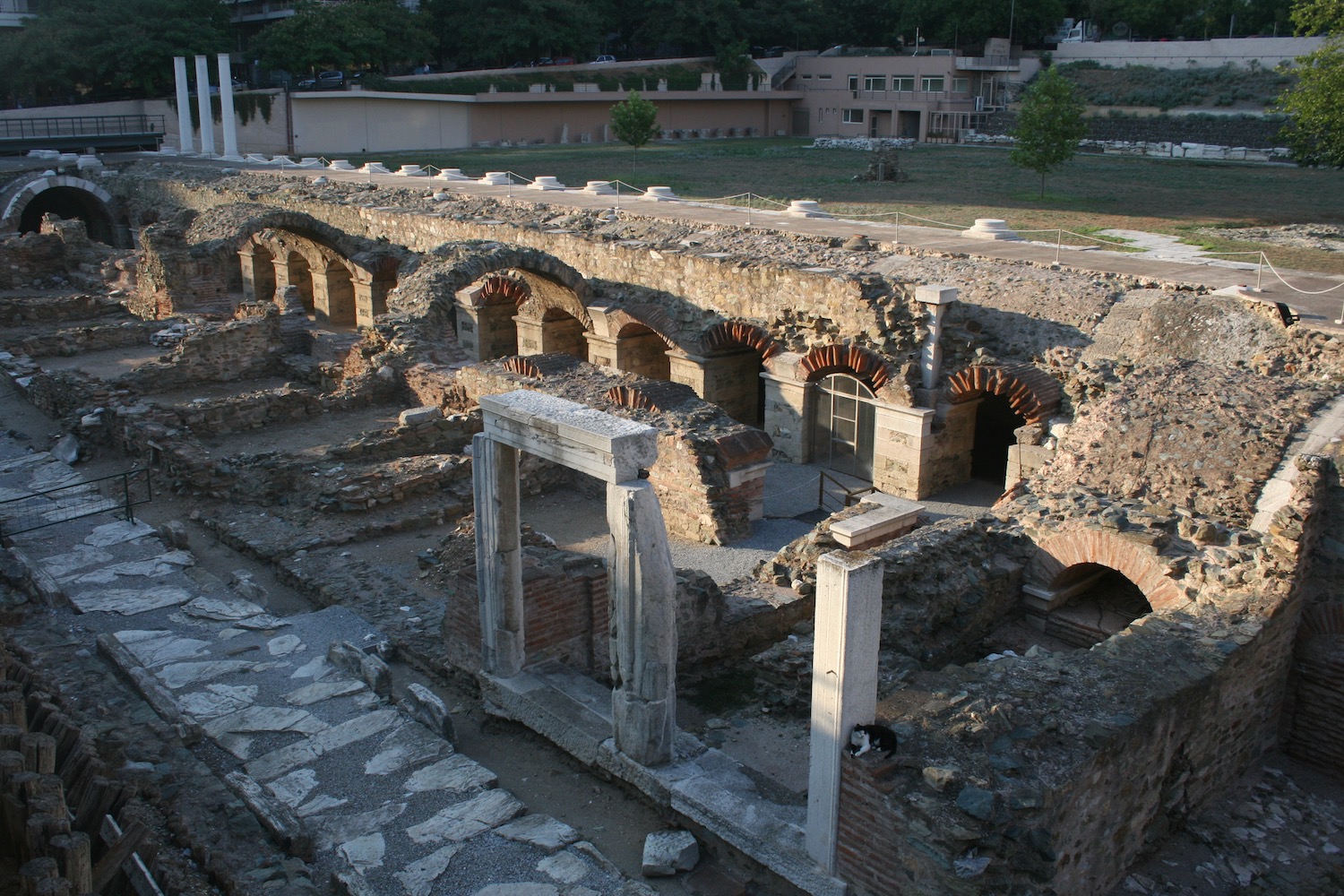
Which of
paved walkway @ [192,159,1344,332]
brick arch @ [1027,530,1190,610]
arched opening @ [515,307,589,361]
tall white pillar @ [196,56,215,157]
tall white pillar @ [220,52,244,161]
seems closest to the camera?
brick arch @ [1027,530,1190,610]

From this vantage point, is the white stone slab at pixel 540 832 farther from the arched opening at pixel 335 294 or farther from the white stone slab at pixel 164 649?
the arched opening at pixel 335 294

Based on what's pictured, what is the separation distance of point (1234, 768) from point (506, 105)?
46.5 meters

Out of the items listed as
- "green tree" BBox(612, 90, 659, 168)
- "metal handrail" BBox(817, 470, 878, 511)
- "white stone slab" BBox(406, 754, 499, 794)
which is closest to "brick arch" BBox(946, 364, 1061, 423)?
"metal handrail" BBox(817, 470, 878, 511)

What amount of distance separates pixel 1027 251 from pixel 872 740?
12.7 meters

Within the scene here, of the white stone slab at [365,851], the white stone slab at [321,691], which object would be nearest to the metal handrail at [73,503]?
the white stone slab at [321,691]

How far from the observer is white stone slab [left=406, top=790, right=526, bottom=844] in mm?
6168

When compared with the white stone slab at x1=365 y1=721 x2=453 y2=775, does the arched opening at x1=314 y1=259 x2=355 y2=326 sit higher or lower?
higher

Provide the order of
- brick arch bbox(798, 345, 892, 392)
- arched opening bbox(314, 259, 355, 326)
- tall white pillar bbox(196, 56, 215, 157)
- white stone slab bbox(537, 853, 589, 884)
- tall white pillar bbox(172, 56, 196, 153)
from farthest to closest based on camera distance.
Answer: tall white pillar bbox(172, 56, 196, 153)
tall white pillar bbox(196, 56, 215, 157)
arched opening bbox(314, 259, 355, 326)
brick arch bbox(798, 345, 892, 392)
white stone slab bbox(537, 853, 589, 884)

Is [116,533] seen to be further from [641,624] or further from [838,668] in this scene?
[838,668]

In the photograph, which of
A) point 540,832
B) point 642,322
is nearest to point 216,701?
point 540,832

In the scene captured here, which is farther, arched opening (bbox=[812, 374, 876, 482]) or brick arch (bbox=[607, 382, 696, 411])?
arched opening (bbox=[812, 374, 876, 482])

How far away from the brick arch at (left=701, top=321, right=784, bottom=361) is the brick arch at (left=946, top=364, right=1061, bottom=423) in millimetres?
2967

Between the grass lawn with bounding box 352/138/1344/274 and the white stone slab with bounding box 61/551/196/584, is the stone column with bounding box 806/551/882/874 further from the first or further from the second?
the grass lawn with bounding box 352/138/1344/274

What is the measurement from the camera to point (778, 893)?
18.9 feet
